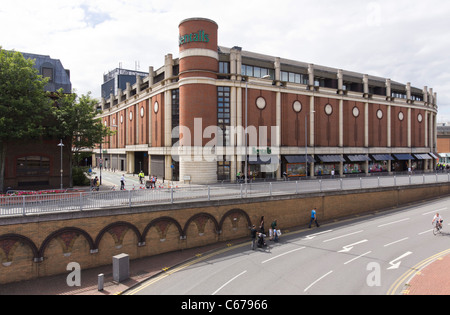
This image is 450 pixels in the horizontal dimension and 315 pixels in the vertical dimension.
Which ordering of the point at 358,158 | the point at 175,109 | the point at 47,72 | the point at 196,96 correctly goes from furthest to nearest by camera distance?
the point at 358,158, the point at 175,109, the point at 47,72, the point at 196,96

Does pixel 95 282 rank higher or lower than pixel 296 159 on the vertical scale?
lower

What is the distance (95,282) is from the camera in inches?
581

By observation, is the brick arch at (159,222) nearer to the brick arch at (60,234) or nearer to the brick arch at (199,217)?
the brick arch at (199,217)

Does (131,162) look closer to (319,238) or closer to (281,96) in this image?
(281,96)

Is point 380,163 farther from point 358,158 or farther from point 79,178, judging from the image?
point 79,178

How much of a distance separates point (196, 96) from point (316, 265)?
25.6 metres

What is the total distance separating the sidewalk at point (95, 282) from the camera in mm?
13680

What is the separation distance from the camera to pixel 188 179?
112 ft

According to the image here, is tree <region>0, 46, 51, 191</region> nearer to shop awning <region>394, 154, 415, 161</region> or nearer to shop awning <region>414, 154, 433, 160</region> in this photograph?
shop awning <region>394, 154, 415, 161</region>

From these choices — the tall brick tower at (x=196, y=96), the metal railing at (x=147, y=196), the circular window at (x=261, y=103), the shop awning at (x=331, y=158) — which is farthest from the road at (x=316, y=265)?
the shop awning at (x=331, y=158)

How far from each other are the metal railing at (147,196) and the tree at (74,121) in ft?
47.1

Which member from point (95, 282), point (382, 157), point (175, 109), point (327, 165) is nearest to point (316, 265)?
point (95, 282)

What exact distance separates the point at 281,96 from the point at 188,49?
1583 cm
